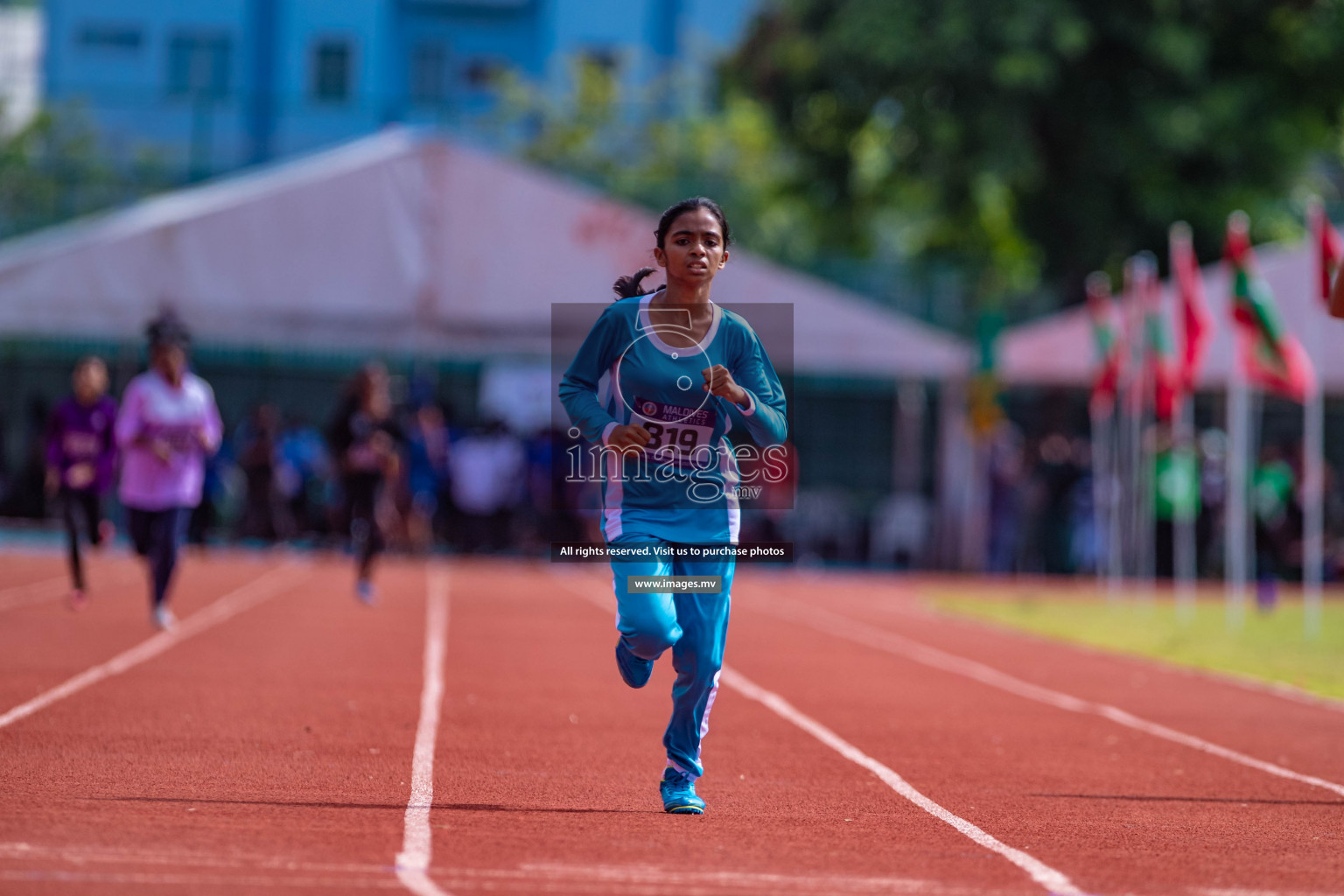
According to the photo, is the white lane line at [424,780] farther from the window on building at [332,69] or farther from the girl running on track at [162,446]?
the window on building at [332,69]

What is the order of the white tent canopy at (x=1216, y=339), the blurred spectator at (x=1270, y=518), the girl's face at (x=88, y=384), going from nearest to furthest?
the girl's face at (x=88, y=384) < the blurred spectator at (x=1270, y=518) < the white tent canopy at (x=1216, y=339)

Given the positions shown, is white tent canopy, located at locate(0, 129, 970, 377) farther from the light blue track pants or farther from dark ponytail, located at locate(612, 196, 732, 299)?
the light blue track pants

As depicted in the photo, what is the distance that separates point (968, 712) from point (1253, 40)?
23.9 m

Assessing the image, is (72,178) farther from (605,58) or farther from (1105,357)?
(605,58)

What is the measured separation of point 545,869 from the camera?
571cm

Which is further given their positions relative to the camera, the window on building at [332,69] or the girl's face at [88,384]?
the window on building at [332,69]

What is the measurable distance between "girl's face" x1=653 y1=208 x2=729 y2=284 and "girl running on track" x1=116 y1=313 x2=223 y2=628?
23.6ft

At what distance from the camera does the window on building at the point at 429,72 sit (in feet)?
159

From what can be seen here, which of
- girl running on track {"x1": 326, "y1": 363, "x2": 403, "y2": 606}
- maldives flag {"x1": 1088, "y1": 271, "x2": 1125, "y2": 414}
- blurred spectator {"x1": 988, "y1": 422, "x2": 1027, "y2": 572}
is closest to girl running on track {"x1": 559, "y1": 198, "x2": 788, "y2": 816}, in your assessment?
girl running on track {"x1": 326, "y1": 363, "x2": 403, "y2": 606}

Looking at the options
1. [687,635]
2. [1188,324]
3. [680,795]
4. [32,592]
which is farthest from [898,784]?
[1188,324]

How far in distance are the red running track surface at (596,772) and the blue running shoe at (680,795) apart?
118 millimetres

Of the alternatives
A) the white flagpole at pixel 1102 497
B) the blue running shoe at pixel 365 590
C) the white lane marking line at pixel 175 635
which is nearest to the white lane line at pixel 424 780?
the blue running shoe at pixel 365 590

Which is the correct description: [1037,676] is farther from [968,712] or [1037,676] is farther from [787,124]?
[787,124]

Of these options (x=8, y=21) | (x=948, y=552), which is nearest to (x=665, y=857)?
(x=948, y=552)
